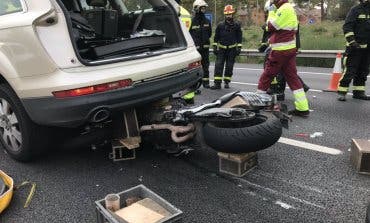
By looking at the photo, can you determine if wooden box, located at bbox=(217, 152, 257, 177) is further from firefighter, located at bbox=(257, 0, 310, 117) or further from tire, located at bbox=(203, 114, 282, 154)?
firefighter, located at bbox=(257, 0, 310, 117)

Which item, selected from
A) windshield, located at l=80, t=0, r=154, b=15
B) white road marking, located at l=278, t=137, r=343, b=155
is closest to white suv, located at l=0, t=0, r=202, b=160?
windshield, located at l=80, t=0, r=154, b=15

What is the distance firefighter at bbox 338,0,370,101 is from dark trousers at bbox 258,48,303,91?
4.39ft

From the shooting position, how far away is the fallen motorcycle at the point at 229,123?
3.29 m

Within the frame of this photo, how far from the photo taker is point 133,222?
2383mm

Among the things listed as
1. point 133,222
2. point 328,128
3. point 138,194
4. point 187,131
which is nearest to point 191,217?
point 138,194

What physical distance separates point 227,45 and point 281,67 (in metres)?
2.86

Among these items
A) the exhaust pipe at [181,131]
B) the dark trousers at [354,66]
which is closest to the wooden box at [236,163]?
the exhaust pipe at [181,131]

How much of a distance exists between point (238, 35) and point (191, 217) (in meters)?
6.06

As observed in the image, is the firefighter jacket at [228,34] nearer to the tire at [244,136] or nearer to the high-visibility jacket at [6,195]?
the tire at [244,136]

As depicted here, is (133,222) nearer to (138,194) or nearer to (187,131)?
(138,194)

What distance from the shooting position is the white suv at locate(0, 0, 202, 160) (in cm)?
329

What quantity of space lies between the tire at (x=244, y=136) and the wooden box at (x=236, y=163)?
174 millimetres

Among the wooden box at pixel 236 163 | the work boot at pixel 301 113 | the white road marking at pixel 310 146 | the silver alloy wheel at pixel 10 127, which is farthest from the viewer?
the work boot at pixel 301 113

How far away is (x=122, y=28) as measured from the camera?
16.4 feet
